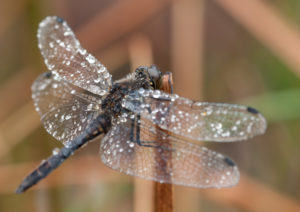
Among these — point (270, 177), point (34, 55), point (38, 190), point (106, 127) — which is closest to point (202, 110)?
point (106, 127)

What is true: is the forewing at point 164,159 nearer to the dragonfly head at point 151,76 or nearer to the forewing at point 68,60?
the dragonfly head at point 151,76

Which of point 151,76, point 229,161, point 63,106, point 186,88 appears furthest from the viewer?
point 186,88

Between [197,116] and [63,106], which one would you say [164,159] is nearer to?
[197,116]

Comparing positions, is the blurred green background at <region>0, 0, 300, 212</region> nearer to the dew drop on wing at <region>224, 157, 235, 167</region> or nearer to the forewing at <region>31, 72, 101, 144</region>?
the forewing at <region>31, 72, 101, 144</region>

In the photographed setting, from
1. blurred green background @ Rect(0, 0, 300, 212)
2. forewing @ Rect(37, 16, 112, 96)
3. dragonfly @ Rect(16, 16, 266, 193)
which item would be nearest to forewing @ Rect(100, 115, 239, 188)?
dragonfly @ Rect(16, 16, 266, 193)

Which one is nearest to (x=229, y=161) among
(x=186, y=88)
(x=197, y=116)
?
(x=197, y=116)

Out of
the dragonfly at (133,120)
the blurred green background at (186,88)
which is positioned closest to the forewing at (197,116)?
the dragonfly at (133,120)

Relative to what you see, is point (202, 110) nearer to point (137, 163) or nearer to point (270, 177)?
point (137, 163)
